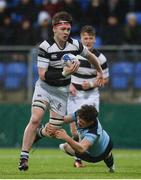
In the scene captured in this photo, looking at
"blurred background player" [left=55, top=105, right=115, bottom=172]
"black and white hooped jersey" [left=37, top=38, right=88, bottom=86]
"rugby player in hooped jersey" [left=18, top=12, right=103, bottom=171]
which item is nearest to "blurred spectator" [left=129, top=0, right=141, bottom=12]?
"rugby player in hooped jersey" [left=18, top=12, right=103, bottom=171]

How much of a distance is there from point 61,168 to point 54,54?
2.14 metres

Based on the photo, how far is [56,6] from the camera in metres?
24.5

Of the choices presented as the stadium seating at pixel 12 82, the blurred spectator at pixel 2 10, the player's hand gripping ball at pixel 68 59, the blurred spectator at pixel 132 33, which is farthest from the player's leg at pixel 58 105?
the blurred spectator at pixel 2 10

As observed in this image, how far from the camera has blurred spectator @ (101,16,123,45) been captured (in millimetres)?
22672

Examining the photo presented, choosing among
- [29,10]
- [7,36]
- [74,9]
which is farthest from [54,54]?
[29,10]

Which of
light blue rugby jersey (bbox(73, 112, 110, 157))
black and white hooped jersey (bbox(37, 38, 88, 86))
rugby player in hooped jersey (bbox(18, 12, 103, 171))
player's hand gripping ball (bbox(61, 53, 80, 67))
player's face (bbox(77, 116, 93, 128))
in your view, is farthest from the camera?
black and white hooped jersey (bbox(37, 38, 88, 86))

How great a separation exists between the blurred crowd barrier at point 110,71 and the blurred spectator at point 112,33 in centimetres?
150

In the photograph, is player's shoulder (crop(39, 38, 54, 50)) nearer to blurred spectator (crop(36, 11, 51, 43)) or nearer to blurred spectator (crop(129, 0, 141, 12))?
blurred spectator (crop(36, 11, 51, 43))

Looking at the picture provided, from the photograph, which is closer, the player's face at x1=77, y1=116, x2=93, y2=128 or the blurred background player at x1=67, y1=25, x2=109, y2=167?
the player's face at x1=77, y1=116, x2=93, y2=128

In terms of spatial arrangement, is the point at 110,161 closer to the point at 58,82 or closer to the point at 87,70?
the point at 58,82

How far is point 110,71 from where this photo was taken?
68.0 ft

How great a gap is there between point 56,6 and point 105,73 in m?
8.61

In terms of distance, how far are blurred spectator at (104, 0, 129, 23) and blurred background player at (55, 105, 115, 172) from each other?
11.9 metres

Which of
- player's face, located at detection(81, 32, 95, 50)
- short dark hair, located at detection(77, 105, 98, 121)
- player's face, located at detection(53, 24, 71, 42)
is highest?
player's face, located at detection(53, 24, 71, 42)
